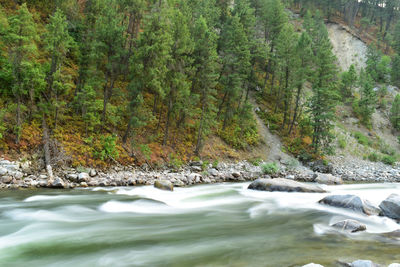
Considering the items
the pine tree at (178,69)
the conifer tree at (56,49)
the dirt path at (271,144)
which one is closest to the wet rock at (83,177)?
the conifer tree at (56,49)

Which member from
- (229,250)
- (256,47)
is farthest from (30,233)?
(256,47)

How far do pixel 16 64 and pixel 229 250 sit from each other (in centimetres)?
1508

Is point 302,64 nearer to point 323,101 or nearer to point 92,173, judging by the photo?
point 323,101

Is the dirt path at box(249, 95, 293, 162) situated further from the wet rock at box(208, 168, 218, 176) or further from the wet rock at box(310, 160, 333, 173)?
the wet rock at box(208, 168, 218, 176)

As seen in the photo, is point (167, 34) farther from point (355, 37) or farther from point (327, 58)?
point (355, 37)

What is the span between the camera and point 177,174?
1862 cm

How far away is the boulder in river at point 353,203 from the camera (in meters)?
10.2

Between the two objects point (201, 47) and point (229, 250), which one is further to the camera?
point (201, 47)

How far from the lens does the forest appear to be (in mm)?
15922

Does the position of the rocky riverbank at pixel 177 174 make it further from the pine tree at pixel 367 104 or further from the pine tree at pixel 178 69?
the pine tree at pixel 367 104

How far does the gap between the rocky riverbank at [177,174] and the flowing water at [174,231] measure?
3.94ft

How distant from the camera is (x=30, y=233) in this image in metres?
7.97

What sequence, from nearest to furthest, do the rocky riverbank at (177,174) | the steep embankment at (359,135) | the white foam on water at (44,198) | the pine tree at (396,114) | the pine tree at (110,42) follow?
1. the white foam on water at (44,198)
2. the rocky riverbank at (177,174)
3. the pine tree at (110,42)
4. the steep embankment at (359,135)
5. the pine tree at (396,114)

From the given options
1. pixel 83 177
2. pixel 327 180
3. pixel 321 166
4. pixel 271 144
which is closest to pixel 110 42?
pixel 83 177
